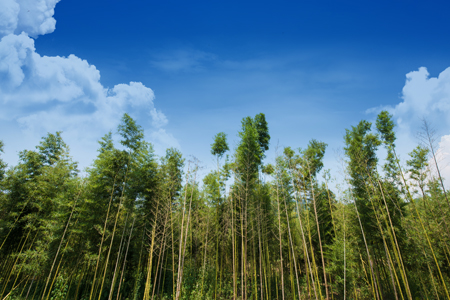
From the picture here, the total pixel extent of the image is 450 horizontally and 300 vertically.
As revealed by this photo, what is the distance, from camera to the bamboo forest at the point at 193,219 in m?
8.43

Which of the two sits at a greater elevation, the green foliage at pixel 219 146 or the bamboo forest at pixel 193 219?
the green foliage at pixel 219 146

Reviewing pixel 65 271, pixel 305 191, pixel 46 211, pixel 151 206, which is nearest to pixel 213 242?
pixel 151 206

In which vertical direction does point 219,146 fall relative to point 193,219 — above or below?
above

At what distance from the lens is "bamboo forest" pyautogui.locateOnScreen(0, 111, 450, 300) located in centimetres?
843

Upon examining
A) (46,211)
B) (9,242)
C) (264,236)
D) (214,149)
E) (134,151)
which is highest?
(214,149)

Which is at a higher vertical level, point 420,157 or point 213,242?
point 420,157

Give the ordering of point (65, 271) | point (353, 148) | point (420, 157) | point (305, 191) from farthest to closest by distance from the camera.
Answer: point (353, 148) < point (65, 271) < point (305, 191) < point (420, 157)

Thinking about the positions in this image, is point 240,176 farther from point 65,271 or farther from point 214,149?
point 65,271

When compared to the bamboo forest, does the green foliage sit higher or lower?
Result: higher

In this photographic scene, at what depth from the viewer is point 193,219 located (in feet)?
40.5

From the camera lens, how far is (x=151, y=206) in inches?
418

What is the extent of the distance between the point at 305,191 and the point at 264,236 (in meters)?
4.04

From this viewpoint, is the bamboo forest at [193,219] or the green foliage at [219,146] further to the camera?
the green foliage at [219,146]

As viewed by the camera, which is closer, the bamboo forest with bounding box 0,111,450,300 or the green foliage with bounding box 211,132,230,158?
the bamboo forest with bounding box 0,111,450,300
